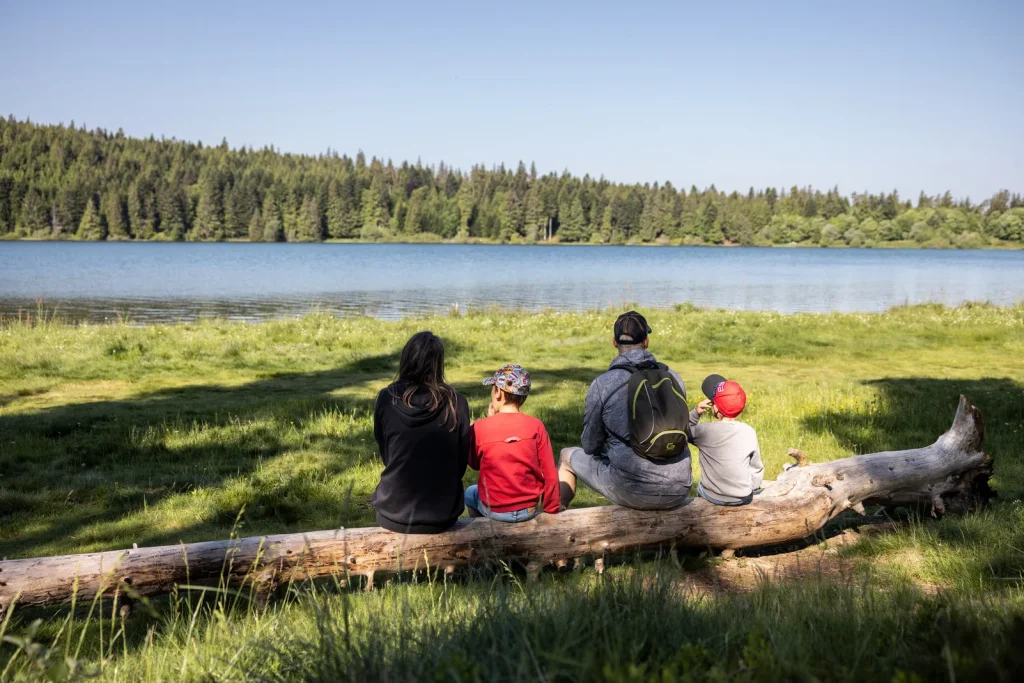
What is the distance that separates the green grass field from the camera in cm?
258

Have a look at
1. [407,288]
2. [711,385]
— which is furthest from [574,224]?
[711,385]

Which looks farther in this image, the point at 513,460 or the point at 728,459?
the point at 728,459

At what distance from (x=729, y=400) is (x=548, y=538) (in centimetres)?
174

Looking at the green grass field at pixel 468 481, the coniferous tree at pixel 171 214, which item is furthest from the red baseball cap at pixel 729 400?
the coniferous tree at pixel 171 214

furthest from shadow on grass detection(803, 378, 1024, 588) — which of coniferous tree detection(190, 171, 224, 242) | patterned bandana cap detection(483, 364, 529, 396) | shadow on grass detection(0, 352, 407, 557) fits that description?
coniferous tree detection(190, 171, 224, 242)

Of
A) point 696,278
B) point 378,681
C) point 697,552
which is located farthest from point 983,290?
point 378,681

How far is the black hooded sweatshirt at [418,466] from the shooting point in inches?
177

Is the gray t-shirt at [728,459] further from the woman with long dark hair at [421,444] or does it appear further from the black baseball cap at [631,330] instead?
the woman with long dark hair at [421,444]

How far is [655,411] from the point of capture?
4.85 m

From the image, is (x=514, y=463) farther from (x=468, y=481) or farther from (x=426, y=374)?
(x=468, y=481)

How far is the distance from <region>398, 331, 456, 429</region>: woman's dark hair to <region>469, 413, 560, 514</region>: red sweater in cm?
38

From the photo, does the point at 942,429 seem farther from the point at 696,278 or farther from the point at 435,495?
the point at 696,278

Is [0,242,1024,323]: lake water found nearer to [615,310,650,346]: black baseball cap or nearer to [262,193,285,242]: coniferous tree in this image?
[615,310,650,346]: black baseball cap

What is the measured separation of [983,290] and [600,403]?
46.1 metres
